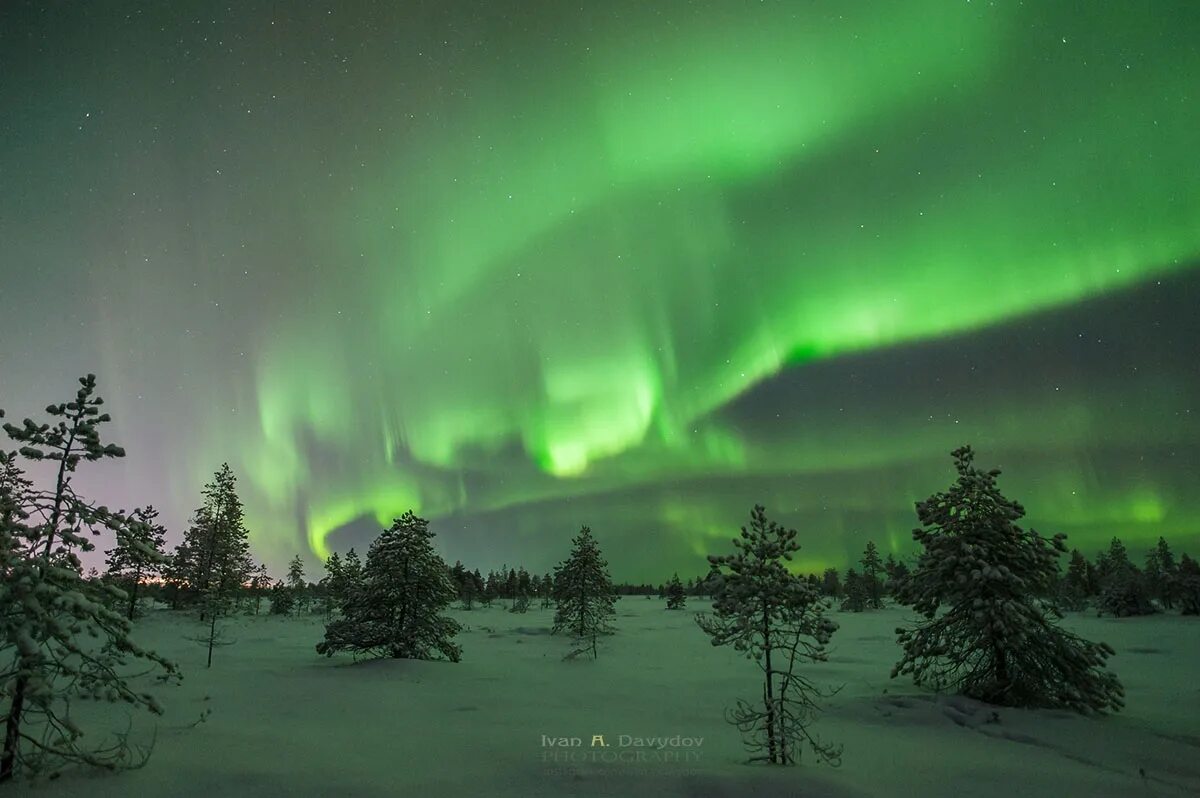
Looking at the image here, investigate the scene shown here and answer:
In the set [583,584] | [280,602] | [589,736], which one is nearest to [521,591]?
[280,602]

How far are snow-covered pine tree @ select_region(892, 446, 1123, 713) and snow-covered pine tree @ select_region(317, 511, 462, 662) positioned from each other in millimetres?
22466

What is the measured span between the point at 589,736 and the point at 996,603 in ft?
45.4

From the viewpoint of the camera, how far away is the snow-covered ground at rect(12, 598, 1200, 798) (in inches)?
433

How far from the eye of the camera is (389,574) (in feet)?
102

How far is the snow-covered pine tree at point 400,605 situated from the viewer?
99.8 ft

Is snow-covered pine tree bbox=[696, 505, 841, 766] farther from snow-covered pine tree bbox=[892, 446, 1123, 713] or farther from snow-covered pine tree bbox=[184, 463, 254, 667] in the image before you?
snow-covered pine tree bbox=[184, 463, 254, 667]

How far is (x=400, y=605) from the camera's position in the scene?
105ft

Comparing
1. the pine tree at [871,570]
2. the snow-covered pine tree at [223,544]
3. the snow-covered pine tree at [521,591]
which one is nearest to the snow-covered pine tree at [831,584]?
the pine tree at [871,570]

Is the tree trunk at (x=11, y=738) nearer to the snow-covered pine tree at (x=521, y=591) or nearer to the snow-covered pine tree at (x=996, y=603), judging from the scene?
the snow-covered pine tree at (x=996, y=603)

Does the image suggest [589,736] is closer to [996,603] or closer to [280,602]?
[996,603]

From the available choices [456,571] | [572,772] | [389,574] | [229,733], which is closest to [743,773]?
[572,772]

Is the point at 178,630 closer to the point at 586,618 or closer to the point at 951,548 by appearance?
the point at 586,618

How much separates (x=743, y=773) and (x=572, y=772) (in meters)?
3.53

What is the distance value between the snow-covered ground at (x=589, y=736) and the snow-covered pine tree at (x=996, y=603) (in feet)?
3.72
